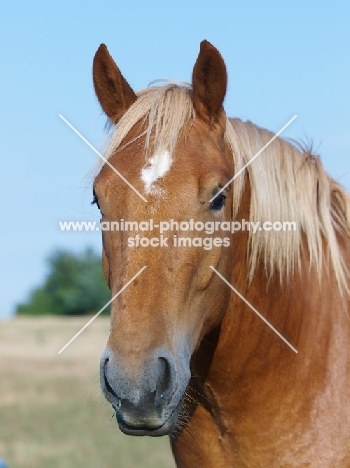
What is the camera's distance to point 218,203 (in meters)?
3.24

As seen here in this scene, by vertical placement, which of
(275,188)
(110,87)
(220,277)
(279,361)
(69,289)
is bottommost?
(69,289)

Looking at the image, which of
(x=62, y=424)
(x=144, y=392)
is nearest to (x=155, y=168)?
(x=144, y=392)

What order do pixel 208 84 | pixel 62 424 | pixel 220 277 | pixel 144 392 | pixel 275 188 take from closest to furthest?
pixel 144 392 < pixel 220 277 < pixel 208 84 < pixel 275 188 < pixel 62 424

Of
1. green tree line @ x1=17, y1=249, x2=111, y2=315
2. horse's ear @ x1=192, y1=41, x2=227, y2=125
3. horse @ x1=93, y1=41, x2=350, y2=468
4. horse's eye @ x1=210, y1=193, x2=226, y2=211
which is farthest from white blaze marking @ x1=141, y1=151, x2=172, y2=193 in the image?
green tree line @ x1=17, y1=249, x2=111, y2=315

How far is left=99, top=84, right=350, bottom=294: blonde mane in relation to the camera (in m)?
3.54

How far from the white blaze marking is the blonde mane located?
0.26 metres

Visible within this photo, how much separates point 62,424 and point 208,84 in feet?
34.1

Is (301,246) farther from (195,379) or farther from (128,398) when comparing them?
(128,398)

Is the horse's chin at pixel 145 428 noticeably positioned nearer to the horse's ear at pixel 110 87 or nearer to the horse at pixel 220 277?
the horse at pixel 220 277

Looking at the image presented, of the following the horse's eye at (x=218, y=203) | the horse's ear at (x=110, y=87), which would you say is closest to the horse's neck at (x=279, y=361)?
the horse's eye at (x=218, y=203)

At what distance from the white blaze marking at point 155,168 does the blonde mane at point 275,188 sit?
264 mm

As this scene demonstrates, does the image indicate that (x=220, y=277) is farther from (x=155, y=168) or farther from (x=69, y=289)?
(x=69, y=289)

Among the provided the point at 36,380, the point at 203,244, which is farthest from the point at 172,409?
the point at 36,380

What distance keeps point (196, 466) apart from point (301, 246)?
1296mm
